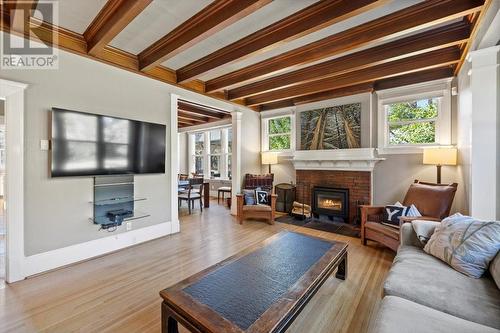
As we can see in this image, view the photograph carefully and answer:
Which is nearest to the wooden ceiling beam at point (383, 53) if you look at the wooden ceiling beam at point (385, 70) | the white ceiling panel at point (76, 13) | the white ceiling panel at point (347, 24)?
the wooden ceiling beam at point (385, 70)

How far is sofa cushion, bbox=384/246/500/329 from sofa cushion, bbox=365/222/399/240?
1076 mm

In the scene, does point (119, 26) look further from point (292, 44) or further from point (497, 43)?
point (497, 43)

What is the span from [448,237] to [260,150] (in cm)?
447

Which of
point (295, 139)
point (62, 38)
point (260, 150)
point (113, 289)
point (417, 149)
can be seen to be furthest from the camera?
point (260, 150)

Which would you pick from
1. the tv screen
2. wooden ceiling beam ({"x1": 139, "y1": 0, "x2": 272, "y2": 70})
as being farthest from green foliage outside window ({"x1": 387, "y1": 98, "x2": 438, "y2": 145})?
the tv screen

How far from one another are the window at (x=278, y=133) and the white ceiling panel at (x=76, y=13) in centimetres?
410

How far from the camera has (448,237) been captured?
5.91ft

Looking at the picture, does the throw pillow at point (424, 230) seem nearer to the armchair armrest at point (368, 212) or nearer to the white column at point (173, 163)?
the armchair armrest at point (368, 212)

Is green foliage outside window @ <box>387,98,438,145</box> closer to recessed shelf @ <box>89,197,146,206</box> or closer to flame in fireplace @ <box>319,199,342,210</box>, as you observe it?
flame in fireplace @ <box>319,199,342,210</box>

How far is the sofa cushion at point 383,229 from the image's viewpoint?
111 inches

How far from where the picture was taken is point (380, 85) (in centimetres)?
417

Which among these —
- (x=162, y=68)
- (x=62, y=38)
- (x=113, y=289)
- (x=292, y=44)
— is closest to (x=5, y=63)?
(x=62, y=38)

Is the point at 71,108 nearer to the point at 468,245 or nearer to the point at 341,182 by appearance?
the point at 468,245

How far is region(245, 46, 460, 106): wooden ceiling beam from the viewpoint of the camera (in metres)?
3.06
